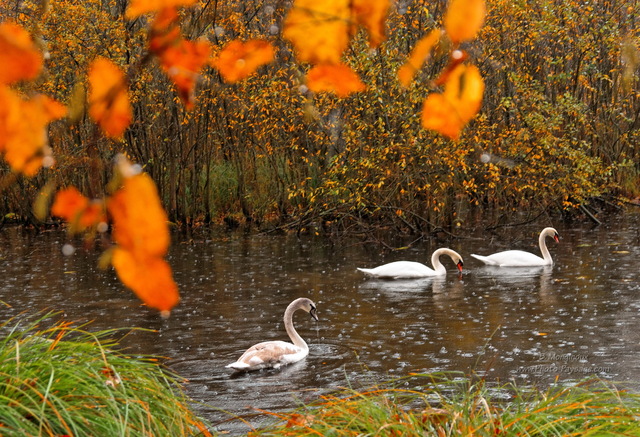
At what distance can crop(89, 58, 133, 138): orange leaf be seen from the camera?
198cm

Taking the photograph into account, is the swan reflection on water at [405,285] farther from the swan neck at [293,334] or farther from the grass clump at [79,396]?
the grass clump at [79,396]

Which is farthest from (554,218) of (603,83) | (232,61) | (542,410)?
(232,61)

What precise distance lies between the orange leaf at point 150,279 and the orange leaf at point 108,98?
34 cm

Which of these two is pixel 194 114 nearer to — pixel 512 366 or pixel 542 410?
pixel 512 366

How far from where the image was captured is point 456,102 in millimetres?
2180

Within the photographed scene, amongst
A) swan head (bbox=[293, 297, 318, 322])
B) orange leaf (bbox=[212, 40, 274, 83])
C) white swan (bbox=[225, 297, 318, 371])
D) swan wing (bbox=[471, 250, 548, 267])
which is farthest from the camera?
swan wing (bbox=[471, 250, 548, 267])

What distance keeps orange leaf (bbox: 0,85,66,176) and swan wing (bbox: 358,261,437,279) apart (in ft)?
43.2

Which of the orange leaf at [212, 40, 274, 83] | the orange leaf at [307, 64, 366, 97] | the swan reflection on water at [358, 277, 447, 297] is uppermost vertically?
the orange leaf at [212, 40, 274, 83]

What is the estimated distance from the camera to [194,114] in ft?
76.7

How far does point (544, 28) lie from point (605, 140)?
5205 millimetres

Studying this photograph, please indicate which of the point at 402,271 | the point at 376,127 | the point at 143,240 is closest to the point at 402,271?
the point at 402,271

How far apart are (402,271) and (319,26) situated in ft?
42.5

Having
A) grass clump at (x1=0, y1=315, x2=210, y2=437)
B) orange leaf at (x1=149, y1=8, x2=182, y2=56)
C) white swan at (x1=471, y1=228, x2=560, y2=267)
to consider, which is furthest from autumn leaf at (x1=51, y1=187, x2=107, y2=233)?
white swan at (x1=471, y1=228, x2=560, y2=267)

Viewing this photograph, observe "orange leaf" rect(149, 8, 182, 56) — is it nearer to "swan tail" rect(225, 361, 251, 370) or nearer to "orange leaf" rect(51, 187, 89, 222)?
"orange leaf" rect(51, 187, 89, 222)
